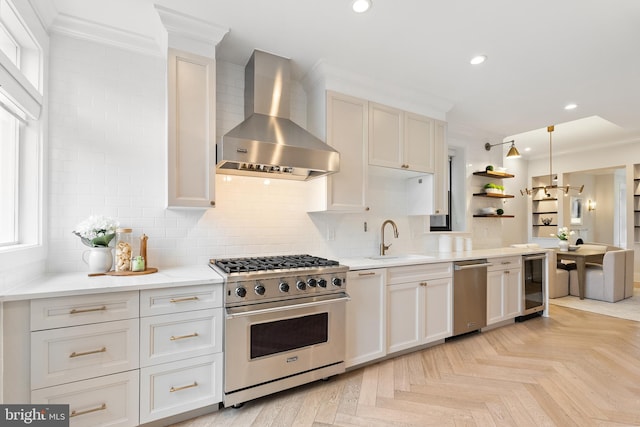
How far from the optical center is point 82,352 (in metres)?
1.71

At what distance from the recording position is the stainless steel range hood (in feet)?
7.54

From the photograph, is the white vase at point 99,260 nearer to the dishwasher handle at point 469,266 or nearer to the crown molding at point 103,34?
the crown molding at point 103,34

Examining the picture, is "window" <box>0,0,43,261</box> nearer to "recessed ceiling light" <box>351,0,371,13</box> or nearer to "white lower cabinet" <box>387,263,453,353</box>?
"recessed ceiling light" <box>351,0,371,13</box>

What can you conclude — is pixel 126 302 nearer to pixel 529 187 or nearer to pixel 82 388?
pixel 82 388

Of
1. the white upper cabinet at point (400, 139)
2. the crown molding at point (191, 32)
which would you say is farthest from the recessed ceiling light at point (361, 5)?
the white upper cabinet at point (400, 139)

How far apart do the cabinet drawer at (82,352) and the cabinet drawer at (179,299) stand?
0.11m

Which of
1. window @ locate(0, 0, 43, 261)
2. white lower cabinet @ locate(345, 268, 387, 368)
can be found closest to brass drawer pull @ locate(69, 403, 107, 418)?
window @ locate(0, 0, 43, 261)

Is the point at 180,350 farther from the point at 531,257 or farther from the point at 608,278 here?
the point at 608,278

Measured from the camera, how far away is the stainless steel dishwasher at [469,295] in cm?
328

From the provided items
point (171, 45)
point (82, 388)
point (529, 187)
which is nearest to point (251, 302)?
point (82, 388)

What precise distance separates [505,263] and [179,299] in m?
3.59

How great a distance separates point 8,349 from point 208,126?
1731mm

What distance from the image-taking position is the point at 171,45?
228cm

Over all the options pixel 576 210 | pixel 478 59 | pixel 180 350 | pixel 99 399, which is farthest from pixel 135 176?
pixel 576 210
